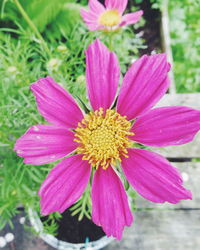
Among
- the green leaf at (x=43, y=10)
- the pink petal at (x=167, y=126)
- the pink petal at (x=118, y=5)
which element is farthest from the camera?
the green leaf at (x=43, y=10)

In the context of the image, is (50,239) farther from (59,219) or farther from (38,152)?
(38,152)

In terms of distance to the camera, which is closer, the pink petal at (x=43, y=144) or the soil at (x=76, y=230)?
the pink petal at (x=43, y=144)

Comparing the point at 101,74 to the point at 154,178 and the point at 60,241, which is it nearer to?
the point at 154,178

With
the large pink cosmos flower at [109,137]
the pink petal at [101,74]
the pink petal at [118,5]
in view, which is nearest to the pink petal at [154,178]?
the large pink cosmos flower at [109,137]

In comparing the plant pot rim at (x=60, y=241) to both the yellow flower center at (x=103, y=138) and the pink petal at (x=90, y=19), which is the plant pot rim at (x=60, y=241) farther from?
A: the pink petal at (x=90, y=19)

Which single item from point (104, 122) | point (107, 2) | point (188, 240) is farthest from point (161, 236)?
point (107, 2)

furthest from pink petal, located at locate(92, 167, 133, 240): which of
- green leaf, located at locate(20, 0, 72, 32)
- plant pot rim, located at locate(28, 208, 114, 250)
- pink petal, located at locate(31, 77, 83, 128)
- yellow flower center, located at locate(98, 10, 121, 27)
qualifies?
green leaf, located at locate(20, 0, 72, 32)

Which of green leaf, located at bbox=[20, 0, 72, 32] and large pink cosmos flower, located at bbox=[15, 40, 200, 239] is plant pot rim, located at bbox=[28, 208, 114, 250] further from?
green leaf, located at bbox=[20, 0, 72, 32]
